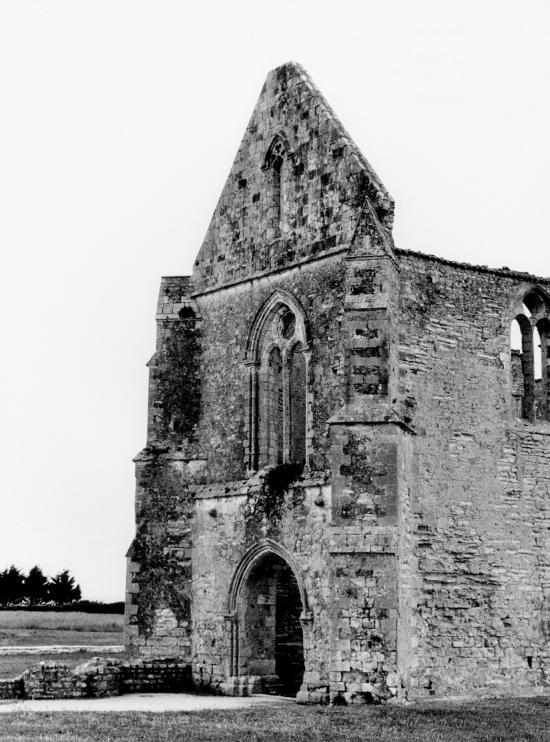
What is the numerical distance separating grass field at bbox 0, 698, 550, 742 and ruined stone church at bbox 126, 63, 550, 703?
5.11 feet

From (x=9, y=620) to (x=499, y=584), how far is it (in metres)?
25.2

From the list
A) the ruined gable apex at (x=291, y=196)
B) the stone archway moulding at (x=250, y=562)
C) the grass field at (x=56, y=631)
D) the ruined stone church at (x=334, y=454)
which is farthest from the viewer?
the grass field at (x=56, y=631)

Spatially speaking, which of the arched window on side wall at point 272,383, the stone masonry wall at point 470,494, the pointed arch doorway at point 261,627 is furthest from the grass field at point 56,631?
the stone masonry wall at point 470,494

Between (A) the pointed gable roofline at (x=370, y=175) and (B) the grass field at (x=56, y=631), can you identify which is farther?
(B) the grass field at (x=56, y=631)

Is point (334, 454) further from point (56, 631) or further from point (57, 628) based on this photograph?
point (57, 628)

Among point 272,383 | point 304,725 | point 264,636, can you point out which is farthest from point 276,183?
point 304,725

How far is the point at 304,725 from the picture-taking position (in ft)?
57.4

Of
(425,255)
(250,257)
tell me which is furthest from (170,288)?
(425,255)

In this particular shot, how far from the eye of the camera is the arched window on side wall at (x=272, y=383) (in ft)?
78.6

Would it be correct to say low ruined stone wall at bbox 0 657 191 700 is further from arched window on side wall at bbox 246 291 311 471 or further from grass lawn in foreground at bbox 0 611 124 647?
grass lawn in foreground at bbox 0 611 124 647

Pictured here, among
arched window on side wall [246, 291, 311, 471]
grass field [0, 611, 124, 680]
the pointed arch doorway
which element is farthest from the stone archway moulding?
grass field [0, 611, 124, 680]

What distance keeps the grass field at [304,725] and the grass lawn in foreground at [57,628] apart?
18.2 m

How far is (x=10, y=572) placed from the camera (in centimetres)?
6056

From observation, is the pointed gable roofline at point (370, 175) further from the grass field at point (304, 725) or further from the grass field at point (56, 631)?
the grass field at point (56, 631)
